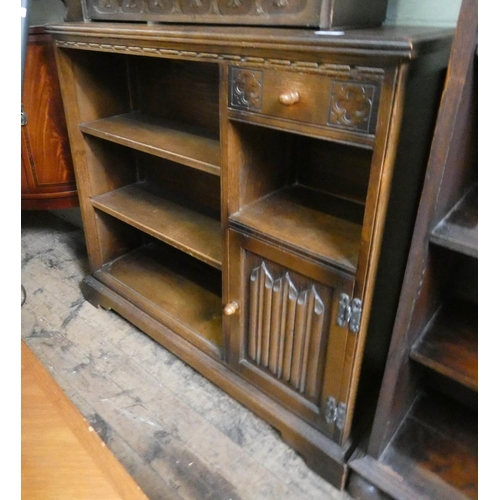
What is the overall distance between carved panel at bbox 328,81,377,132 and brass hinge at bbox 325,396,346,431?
0.66 metres

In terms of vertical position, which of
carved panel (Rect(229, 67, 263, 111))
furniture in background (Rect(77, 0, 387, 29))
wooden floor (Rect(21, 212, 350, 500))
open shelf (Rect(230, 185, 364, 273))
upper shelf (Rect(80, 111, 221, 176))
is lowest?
wooden floor (Rect(21, 212, 350, 500))

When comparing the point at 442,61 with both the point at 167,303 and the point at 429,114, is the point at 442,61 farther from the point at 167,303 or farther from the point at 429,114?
the point at 167,303

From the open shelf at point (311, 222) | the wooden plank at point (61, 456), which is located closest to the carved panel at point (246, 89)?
the open shelf at point (311, 222)

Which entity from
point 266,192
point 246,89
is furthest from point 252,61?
point 266,192

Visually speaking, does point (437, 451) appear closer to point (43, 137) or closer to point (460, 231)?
point (460, 231)

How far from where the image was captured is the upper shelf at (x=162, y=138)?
1.23 meters

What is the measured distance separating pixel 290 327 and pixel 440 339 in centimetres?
35

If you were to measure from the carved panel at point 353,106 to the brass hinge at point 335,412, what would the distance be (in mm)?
658

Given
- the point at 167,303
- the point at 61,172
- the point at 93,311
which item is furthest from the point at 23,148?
the point at 167,303

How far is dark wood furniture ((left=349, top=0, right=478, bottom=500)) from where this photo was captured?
745 millimetres

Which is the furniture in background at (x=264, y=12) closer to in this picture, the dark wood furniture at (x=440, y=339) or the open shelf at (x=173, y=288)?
the dark wood furniture at (x=440, y=339)

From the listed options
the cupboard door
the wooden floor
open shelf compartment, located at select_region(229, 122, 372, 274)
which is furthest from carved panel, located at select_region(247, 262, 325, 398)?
the wooden floor

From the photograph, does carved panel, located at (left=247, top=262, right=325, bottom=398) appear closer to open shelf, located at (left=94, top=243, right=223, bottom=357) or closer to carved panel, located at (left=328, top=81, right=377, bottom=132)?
open shelf, located at (left=94, top=243, right=223, bottom=357)
